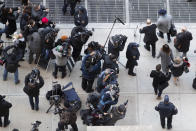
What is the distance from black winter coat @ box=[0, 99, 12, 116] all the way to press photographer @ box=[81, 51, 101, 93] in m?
2.55

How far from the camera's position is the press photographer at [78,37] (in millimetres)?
19188

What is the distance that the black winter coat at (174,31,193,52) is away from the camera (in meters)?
19.6

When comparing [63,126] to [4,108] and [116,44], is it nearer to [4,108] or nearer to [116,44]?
[4,108]

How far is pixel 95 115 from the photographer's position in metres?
17.5

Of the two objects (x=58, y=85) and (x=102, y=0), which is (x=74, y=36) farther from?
(x=102, y=0)

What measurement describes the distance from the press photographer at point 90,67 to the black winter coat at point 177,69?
2.28m

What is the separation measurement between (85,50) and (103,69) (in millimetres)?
904

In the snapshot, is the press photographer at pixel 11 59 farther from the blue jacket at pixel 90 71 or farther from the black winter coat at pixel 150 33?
the black winter coat at pixel 150 33

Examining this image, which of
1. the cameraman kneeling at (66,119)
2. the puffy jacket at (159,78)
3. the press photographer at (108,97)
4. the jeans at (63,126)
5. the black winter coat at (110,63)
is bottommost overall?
the jeans at (63,126)

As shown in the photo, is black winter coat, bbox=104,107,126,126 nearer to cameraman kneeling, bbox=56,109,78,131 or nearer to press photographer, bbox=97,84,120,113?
press photographer, bbox=97,84,120,113

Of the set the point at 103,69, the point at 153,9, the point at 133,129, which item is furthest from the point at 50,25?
the point at 133,129

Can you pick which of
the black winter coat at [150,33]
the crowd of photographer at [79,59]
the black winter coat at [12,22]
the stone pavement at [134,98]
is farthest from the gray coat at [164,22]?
the black winter coat at [12,22]

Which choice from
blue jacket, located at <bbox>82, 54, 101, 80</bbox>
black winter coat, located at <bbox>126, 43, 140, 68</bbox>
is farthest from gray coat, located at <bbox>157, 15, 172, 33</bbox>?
blue jacket, located at <bbox>82, 54, 101, 80</bbox>

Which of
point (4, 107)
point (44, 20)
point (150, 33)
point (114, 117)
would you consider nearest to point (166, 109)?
point (114, 117)
